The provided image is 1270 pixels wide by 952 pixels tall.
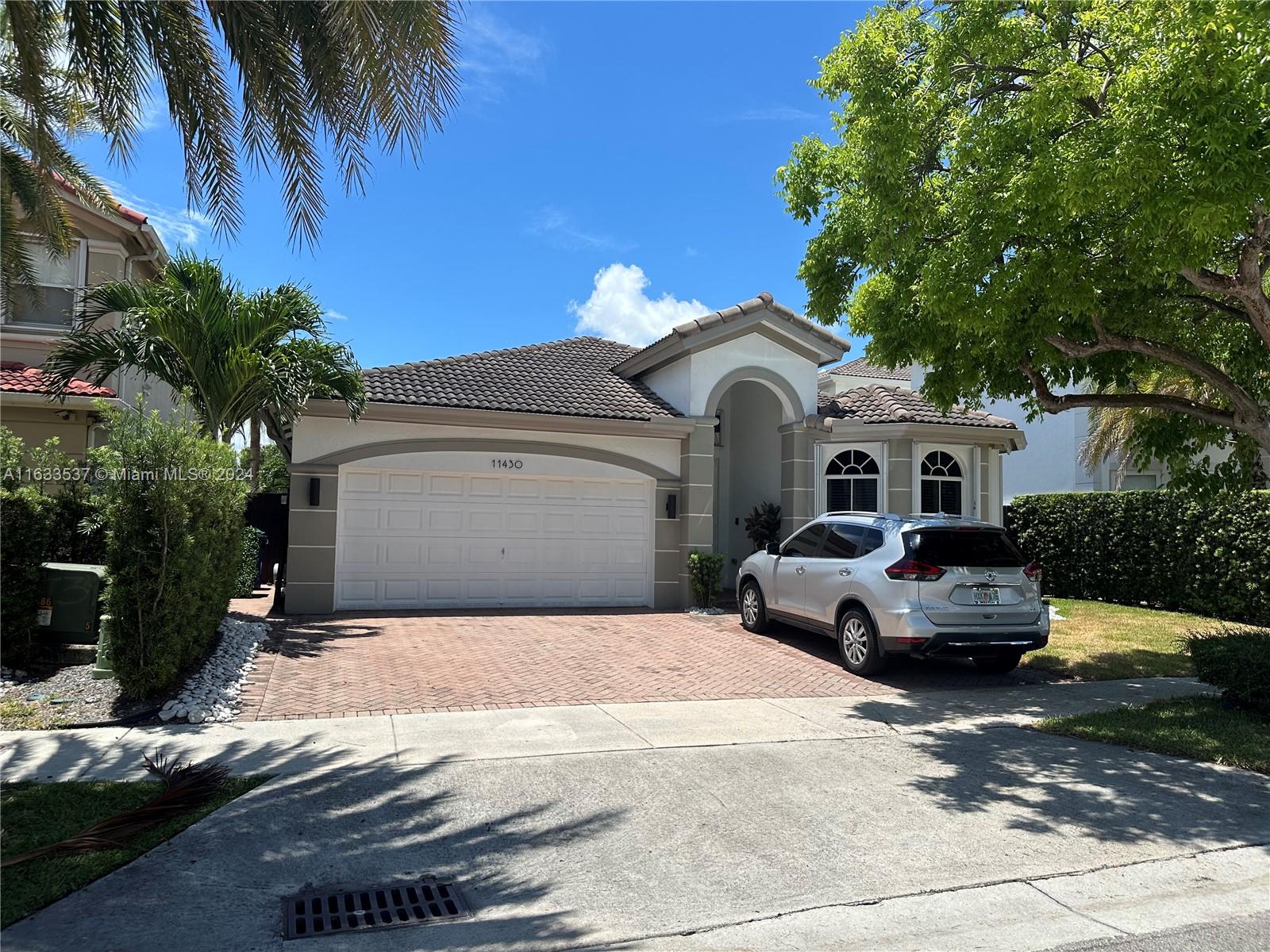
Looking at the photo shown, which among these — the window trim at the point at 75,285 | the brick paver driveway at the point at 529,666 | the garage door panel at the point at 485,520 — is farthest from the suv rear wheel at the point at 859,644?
the window trim at the point at 75,285

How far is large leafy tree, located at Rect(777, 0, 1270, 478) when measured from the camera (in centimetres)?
636

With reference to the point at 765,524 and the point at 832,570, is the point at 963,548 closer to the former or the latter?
the point at 832,570

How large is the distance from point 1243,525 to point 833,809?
12.2 m

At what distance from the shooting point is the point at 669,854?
4.82 meters

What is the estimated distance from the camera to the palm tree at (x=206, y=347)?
1168 cm

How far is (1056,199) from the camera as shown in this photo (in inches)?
275

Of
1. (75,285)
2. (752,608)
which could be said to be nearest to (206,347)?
(75,285)

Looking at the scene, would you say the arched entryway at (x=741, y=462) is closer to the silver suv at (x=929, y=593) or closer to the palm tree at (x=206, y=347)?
the silver suv at (x=929, y=593)

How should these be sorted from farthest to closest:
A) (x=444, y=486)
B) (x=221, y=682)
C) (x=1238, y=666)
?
(x=444, y=486), (x=221, y=682), (x=1238, y=666)

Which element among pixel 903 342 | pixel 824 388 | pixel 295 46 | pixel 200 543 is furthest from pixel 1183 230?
pixel 824 388

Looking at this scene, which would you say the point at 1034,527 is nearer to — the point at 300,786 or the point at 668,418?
the point at 668,418

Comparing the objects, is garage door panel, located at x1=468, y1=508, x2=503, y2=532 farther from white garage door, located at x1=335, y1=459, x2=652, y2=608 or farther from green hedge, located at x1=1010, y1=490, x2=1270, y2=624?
green hedge, located at x1=1010, y1=490, x2=1270, y2=624

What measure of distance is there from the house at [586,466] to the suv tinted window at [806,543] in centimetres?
347

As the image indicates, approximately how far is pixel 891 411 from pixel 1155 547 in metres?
5.39
